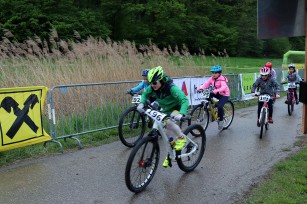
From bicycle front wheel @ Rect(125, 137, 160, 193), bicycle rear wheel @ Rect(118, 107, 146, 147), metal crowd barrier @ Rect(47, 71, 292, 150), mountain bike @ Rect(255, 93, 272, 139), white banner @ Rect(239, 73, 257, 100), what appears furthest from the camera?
white banner @ Rect(239, 73, 257, 100)

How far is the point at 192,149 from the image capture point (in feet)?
20.0

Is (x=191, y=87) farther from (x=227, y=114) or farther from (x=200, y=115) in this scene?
(x=200, y=115)

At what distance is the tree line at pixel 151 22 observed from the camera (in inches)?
1534

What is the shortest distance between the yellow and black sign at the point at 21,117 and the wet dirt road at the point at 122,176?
485 millimetres

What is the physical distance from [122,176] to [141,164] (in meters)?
0.91

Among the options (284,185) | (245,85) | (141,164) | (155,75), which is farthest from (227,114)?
(245,85)

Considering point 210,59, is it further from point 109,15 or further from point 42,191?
point 109,15

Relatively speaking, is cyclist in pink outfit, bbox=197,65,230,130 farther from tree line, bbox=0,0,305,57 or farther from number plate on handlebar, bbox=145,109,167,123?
tree line, bbox=0,0,305,57

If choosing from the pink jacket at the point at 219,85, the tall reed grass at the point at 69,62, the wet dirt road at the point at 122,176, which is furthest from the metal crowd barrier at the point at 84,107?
the pink jacket at the point at 219,85

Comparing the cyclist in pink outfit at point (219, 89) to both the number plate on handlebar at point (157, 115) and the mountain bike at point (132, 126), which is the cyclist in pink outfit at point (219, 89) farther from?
the number plate on handlebar at point (157, 115)

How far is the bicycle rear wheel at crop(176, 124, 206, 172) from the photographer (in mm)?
5895

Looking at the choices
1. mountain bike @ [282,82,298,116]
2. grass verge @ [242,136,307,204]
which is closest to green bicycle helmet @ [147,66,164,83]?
grass verge @ [242,136,307,204]

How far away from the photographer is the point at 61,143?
786 centimetres

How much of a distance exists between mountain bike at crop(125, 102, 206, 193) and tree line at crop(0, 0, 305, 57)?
28.4 metres
